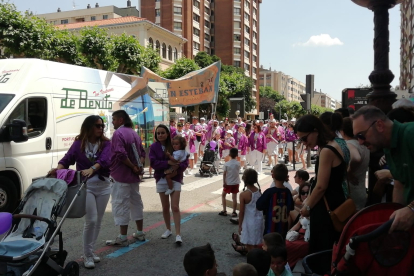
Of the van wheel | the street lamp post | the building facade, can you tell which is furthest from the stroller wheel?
the building facade

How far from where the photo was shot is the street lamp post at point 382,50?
448 cm

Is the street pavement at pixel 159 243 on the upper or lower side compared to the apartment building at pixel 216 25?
lower

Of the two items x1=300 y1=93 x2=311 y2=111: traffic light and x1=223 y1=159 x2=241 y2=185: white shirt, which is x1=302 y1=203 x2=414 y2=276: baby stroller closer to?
x1=223 y1=159 x2=241 y2=185: white shirt

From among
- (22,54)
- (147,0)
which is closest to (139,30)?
(147,0)

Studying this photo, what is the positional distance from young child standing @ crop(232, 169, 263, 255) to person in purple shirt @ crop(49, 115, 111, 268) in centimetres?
187

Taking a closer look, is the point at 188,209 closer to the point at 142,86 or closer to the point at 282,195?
the point at 282,195

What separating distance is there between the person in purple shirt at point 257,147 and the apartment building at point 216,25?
53.9 metres

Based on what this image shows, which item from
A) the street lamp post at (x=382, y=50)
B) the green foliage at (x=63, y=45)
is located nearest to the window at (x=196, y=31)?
the green foliage at (x=63, y=45)

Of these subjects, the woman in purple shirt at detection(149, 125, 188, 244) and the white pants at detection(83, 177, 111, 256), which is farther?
the woman in purple shirt at detection(149, 125, 188, 244)

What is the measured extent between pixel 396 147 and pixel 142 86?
36.6 ft

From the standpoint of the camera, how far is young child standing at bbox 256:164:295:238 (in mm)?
4680

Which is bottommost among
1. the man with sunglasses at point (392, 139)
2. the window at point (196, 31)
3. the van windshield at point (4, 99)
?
the man with sunglasses at point (392, 139)

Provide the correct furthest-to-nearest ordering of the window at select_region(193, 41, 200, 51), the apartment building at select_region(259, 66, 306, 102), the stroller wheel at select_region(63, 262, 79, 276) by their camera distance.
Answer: the apartment building at select_region(259, 66, 306, 102)
the window at select_region(193, 41, 200, 51)
the stroller wheel at select_region(63, 262, 79, 276)

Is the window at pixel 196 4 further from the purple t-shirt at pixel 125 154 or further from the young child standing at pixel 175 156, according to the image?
the purple t-shirt at pixel 125 154
